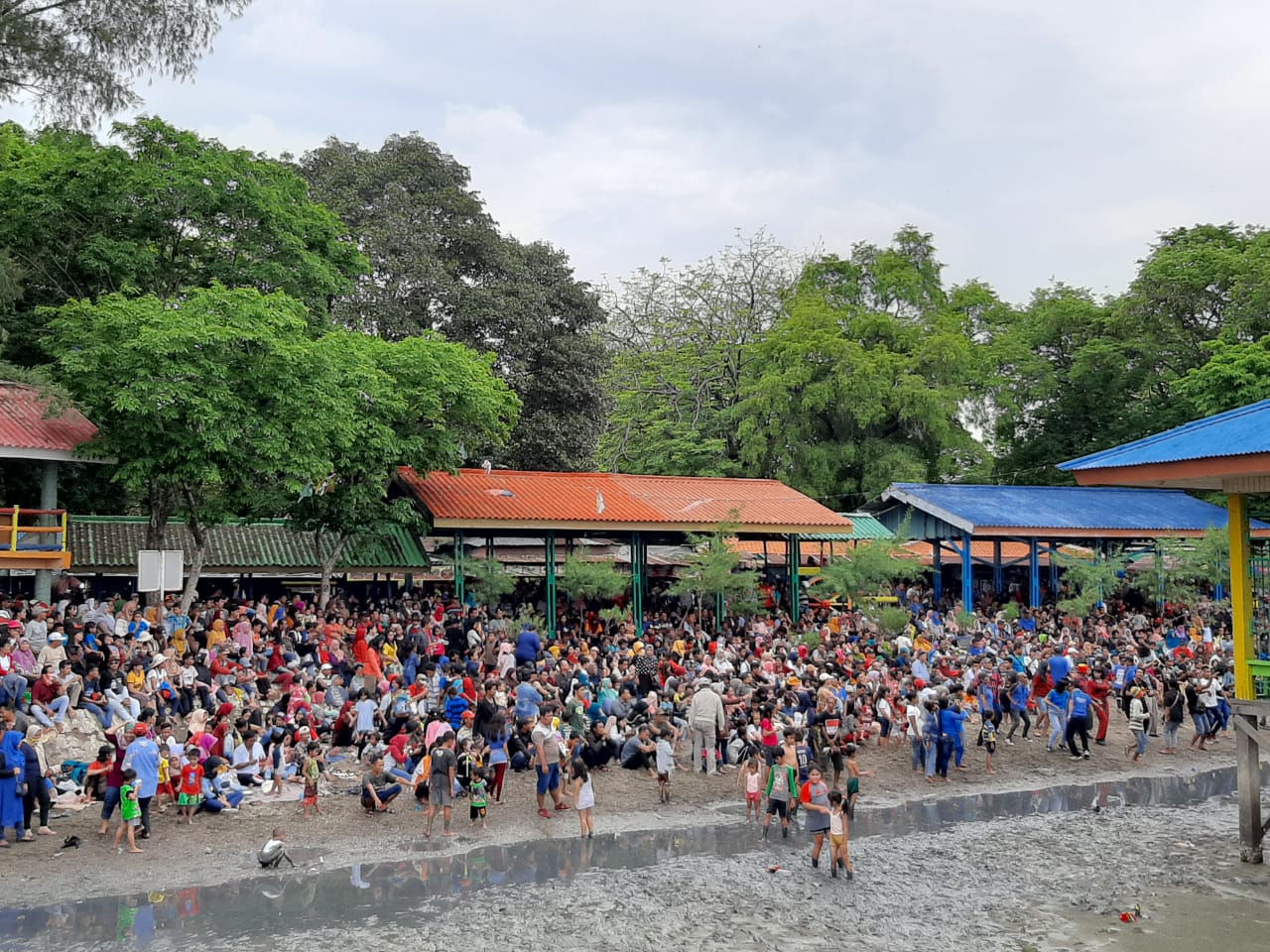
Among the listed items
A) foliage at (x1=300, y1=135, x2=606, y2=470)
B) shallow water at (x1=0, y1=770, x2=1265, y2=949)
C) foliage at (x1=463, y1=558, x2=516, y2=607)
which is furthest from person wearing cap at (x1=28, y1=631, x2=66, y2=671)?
foliage at (x1=300, y1=135, x2=606, y2=470)

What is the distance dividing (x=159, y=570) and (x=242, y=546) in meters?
8.52

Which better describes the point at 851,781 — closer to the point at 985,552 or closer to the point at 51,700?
the point at 51,700

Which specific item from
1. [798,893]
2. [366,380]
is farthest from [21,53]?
[798,893]

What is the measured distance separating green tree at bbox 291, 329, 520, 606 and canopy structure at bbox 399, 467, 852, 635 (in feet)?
4.54

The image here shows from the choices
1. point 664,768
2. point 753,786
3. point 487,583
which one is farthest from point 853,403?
point 753,786

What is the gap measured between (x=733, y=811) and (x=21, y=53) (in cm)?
2069

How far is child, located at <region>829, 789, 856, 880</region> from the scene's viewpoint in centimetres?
1258

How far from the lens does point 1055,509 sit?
1403 inches

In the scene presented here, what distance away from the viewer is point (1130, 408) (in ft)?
149

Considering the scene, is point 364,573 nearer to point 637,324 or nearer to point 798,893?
point 798,893

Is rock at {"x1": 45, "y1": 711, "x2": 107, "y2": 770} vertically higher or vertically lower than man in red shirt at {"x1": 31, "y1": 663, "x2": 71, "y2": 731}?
lower

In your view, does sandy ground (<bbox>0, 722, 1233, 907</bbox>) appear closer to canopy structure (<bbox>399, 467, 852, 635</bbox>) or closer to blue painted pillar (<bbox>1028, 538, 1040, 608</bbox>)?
canopy structure (<bbox>399, 467, 852, 635</bbox>)

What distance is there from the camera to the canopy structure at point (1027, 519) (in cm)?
3259

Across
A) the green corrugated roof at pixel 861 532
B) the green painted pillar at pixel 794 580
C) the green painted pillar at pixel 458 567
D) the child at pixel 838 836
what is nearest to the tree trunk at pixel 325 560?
the green painted pillar at pixel 458 567
